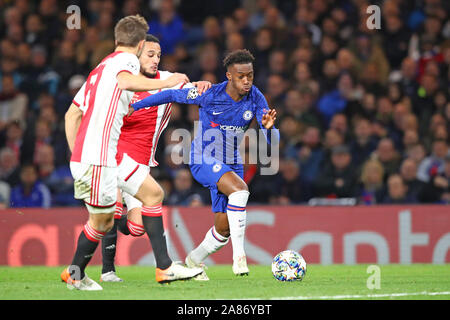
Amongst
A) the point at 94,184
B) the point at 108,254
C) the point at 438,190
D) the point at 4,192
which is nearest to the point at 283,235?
the point at 438,190

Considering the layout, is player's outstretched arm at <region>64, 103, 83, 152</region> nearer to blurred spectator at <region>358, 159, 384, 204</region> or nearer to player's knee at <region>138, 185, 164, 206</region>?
player's knee at <region>138, 185, 164, 206</region>

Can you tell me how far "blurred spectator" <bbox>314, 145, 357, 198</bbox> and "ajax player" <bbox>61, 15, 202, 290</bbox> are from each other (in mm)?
5203

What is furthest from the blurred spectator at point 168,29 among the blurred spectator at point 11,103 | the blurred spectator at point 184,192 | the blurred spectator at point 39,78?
the blurred spectator at point 184,192

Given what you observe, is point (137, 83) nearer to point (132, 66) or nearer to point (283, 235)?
point (132, 66)

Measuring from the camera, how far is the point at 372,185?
11.2 meters

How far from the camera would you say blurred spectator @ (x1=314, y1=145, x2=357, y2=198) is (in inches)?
439

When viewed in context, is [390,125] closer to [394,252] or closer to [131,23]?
[394,252]

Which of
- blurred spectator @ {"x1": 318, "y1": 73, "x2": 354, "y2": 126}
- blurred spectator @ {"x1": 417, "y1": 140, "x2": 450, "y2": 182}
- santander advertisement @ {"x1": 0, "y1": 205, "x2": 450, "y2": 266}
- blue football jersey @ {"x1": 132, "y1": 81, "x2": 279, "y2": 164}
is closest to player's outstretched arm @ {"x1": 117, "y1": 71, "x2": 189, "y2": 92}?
blue football jersey @ {"x1": 132, "y1": 81, "x2": 279, "y2": 164}

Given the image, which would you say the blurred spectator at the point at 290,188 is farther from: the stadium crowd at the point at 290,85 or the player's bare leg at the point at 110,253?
the player's bare leg at the point at 110,253

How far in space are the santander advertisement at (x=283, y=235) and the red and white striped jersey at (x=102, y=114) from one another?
4.43 metres

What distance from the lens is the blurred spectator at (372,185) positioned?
11141 millimetres

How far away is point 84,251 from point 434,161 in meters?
6.74
